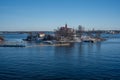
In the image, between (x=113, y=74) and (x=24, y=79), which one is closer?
(x=24, y=79)

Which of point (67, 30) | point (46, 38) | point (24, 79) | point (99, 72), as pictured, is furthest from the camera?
point (67, 30)

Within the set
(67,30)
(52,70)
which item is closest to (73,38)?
(67,30)

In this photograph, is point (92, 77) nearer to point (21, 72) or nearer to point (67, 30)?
point (21, 72)

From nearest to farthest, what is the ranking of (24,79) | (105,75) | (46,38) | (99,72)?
(24,79)
(105,75)
(99,72)
(46,38)

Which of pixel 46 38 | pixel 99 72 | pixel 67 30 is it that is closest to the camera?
pixel 99 72

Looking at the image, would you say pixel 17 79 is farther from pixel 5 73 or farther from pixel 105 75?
pixel 105 75

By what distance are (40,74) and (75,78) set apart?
3.76 meters

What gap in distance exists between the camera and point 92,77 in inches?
854

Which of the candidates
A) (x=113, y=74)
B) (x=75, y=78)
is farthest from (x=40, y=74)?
(x=113, y=74)

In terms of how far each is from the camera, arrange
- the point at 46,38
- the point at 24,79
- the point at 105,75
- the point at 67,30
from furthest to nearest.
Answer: the point at 67,30 < the point at 46,38 < the point at 105,75 < the point at 24,79

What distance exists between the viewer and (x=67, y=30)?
329 feet

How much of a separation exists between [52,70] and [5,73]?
5.06m

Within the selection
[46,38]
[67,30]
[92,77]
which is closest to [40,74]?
[92,77]

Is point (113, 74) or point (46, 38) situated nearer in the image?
point (113, 74)
